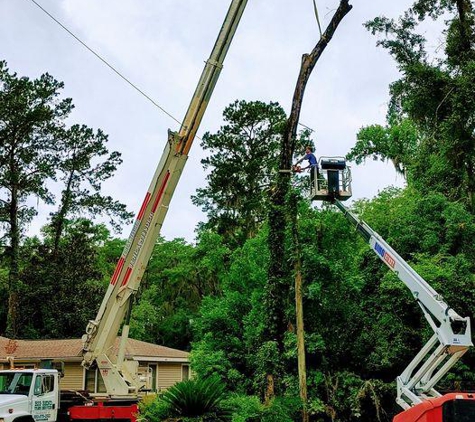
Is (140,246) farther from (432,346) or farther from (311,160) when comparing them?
(432,346)

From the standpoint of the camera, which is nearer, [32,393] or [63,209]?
[32,393]

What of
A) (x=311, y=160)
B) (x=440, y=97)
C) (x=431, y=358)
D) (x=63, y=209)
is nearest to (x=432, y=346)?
(x=431, y=358)

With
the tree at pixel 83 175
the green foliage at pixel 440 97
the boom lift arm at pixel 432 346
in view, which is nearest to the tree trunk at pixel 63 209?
the tree at pixel 83 175

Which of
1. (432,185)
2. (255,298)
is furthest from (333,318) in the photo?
(432,185)

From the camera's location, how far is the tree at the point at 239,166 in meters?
36.8

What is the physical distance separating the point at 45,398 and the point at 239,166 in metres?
25.1

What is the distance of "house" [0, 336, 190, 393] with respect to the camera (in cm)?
2350

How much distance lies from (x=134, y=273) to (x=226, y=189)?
914 inches

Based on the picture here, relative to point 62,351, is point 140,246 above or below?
above

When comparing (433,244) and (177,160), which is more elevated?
(177,160)

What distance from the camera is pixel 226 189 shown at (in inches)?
1474

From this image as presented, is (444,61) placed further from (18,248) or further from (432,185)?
(18,248)

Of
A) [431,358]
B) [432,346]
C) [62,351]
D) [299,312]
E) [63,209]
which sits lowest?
[431,358]

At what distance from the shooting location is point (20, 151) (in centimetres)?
3425
